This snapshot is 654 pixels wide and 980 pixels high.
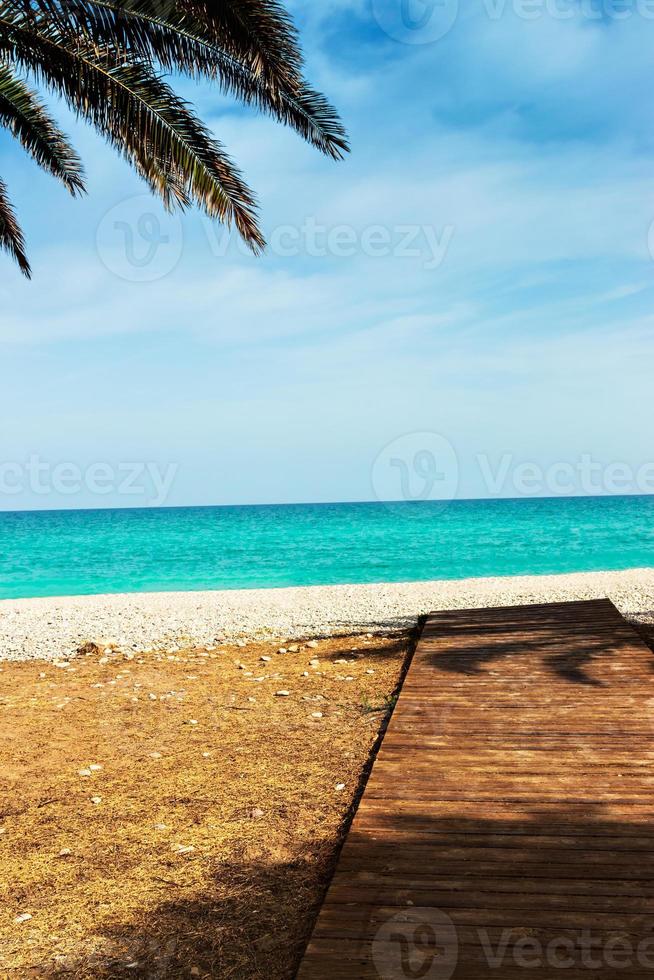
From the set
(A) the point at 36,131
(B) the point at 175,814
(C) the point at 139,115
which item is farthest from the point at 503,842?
(A) the point at 36,131

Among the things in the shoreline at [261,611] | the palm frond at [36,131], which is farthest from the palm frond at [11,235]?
the shoreline at [261,611]

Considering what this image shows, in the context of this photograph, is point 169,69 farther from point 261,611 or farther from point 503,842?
point 261,611

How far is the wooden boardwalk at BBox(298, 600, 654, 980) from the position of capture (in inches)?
116

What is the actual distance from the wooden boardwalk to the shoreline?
5881 millimetres

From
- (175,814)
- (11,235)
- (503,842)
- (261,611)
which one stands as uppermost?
(11,235)

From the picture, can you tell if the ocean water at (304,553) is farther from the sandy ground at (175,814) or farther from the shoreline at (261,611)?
the sandy ground at (175,814)

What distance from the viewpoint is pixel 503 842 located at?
386cm

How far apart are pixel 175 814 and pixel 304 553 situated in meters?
39.1

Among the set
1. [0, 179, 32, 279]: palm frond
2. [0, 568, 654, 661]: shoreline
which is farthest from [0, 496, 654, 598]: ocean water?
[0, 179, 32, 279]: palm frond

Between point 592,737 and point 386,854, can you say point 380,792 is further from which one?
point 592,737

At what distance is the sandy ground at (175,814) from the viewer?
10.9 feet

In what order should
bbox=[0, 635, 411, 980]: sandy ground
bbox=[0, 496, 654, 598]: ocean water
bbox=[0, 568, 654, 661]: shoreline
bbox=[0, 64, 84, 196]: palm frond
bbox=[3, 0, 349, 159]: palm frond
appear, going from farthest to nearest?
bbox=[0, 496, 654, 598]: ocean water → bbox=[0, 568, 654, 661]: shoreline → bbox=[0, 64, 84, 196]: palm frond → bbox=[3, 0, 349, 159]: palm frond → bbox=[0, 635, 411, 980]: sandy ground

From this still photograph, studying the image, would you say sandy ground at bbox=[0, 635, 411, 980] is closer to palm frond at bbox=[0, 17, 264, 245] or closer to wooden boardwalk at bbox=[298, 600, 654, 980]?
wooden boardwalk at bbox=[298, 600, 654, 980]

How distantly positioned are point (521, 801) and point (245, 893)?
173cm
